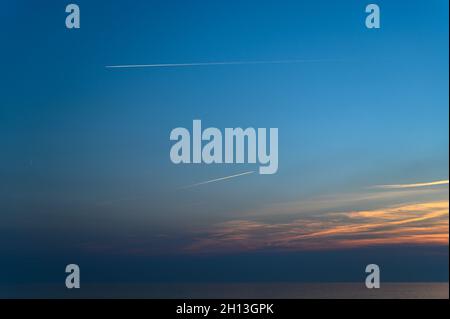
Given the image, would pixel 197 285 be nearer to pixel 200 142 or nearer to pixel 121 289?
pixel 121 289

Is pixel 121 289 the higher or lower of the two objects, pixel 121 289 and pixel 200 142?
the lower

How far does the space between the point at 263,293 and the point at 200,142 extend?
1768mm

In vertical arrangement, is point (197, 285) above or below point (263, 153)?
below

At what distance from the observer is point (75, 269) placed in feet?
27.3
